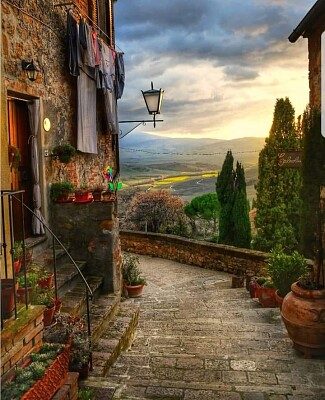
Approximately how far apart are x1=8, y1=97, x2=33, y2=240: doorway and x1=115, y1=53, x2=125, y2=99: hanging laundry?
460 centimetres

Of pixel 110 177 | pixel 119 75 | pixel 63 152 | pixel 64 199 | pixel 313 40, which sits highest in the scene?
pixel 119 75

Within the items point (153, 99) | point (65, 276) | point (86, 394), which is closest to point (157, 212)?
point (153, 99)

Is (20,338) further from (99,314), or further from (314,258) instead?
(314,258)

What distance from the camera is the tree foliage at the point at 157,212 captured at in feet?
51.1

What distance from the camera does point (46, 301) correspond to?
4090 millimetres

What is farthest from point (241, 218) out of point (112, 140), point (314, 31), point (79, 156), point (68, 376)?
point (68, 376)

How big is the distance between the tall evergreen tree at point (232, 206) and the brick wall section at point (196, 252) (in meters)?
2.39

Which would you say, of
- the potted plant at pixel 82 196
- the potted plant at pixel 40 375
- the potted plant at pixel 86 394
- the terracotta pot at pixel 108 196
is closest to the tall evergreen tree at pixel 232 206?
the terracotta pot at pixel 108 196

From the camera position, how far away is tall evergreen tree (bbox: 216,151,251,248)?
13.5 metres

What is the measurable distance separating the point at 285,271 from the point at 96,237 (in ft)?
10.1

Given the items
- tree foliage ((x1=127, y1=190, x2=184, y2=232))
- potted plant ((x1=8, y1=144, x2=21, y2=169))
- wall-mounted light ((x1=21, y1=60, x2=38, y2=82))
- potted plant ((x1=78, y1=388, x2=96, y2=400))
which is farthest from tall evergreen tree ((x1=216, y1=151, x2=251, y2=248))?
potted plant ((x1=78, y1=388, x2=96, y2=400))

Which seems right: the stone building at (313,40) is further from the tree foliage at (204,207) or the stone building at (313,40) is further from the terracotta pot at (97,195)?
the tree foliage at (204,207)

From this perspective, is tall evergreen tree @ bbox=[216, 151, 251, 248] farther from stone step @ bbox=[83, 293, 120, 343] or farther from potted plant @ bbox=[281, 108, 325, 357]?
stone step @ bbox=[83, 293, 120, 343]

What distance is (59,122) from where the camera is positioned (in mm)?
7266
